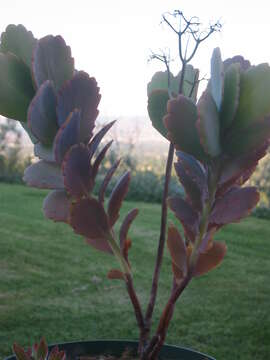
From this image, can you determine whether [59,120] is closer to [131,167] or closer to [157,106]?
[157,106]

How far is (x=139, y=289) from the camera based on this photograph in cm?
351

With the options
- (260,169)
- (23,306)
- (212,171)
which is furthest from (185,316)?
(260,169)

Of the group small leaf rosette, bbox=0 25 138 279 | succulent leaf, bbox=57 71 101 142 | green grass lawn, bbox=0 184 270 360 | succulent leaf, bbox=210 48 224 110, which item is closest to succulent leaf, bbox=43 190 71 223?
small leaf rosette, bbox=0 25 138 279

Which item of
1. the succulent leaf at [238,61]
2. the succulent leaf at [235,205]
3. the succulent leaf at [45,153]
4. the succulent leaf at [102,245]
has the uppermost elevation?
the succulent leaf at [238,61]

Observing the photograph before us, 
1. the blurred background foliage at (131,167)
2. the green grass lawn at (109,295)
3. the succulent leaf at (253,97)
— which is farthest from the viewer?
the blurred background foliage at (131,167)

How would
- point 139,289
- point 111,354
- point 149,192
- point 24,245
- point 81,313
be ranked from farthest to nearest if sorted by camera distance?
point 149,192
point 24,245
point 139,289
point 81,313
point 111,354

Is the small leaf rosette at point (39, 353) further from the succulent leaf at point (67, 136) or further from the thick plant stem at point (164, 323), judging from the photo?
the succulent leaf at point (67, 136)

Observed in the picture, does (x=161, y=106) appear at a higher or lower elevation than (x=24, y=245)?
higher

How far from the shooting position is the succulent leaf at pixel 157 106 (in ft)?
3.15

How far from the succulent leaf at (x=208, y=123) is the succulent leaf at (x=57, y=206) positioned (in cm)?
28

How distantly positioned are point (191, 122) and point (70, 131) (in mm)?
202

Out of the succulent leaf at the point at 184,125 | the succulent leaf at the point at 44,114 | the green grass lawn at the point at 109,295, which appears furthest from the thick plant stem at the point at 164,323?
the green grass lawn at the point at 109,295

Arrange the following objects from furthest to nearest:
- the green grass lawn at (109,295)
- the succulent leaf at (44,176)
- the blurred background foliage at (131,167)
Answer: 1. the blurred background foliage at (131,167)
2. the green grass lawn at (109,295)
3. the succulent leaf at (44,176)

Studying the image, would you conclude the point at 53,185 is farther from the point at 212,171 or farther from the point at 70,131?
the point at 212,171
